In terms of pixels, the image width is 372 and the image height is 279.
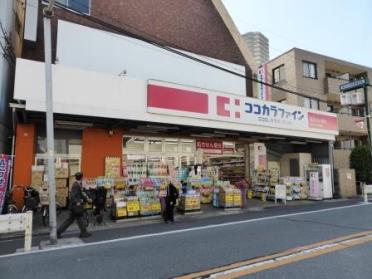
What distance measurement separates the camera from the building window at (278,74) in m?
27.2

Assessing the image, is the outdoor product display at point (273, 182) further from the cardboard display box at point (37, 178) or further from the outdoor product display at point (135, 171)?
the cardboard display box at point (37, 178)

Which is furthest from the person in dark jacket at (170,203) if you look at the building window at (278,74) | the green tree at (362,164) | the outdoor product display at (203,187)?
the building window at (278,74)

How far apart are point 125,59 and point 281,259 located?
42.0ft

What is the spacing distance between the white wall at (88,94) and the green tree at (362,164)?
15.6m

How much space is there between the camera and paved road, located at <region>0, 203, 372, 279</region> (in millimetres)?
5461

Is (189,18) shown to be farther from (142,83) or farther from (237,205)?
(237,205)

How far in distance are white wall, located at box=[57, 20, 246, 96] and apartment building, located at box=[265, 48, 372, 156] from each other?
28.1 feet

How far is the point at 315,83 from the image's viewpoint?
26.5 metres

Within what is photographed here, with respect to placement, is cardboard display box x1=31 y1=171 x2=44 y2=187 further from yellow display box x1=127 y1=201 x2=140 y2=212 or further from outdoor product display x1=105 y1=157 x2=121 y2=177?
yellow display box x1=127 y1=201 x2=140 y2=212

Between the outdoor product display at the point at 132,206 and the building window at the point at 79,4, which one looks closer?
the outdoor product display at the point at 132,206

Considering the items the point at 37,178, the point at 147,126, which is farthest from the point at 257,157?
the point at 37,178

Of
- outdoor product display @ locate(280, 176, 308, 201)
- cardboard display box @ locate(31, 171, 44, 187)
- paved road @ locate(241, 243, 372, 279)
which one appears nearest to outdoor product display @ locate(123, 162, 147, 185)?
cardboard display box @ locate(31, 171, 44, 187)

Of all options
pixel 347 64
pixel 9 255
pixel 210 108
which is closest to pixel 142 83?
pixel 210 108

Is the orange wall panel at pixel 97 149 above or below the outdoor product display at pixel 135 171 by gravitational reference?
above
